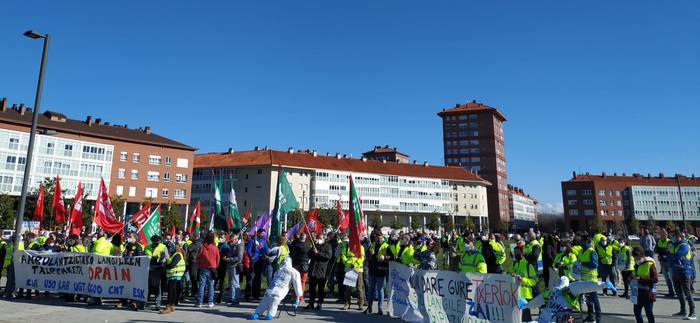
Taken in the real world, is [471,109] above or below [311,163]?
above

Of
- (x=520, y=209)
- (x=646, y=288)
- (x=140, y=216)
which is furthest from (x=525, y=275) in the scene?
(x=520, y=209)

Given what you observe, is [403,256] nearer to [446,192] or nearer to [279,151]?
[279,151]

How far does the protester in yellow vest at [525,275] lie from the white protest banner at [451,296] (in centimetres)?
108

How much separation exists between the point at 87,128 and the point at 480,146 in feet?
338

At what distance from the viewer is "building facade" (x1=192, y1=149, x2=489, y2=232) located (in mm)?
94688

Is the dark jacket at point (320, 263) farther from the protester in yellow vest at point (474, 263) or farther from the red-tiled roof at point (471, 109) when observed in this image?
the red-tiled roof at point (471, 109)

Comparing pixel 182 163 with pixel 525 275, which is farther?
pixel 182 163

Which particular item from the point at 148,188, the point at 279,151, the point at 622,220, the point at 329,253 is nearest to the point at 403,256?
the point at 329,253

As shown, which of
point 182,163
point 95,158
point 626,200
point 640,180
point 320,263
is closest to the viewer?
point 320,263

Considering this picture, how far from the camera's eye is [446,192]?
110688 mm

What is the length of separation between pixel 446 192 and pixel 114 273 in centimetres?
10272

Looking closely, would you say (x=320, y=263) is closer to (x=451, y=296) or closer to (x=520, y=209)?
(x=451, y=296)

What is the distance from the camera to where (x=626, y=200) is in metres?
131

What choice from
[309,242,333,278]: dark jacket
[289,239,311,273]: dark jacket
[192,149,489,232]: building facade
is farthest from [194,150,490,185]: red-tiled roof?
[309,242,333,278]: dark jacket
